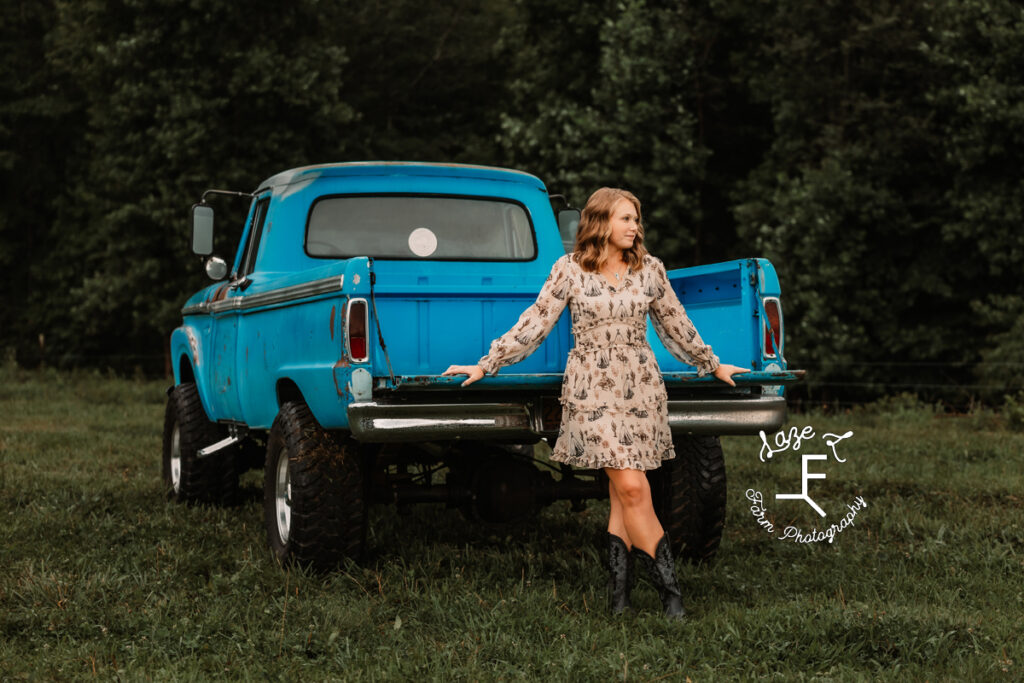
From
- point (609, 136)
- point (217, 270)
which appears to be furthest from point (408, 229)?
point (609, 136)

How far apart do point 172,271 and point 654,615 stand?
21.5 meters

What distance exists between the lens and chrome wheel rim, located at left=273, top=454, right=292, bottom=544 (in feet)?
19.6

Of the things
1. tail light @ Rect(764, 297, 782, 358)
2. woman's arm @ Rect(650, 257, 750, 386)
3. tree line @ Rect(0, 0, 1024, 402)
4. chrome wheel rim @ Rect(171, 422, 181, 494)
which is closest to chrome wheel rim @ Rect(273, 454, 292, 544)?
woman's arm @ Rect(650, 257, 750, 386)

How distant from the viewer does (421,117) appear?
30234 millimetres

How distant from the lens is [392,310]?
5133mm

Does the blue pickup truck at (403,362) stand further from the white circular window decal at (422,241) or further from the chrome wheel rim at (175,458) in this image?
the chrome wheel rim at (175,458)

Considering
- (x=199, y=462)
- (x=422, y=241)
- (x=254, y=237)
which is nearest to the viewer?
(x=422, y=241)

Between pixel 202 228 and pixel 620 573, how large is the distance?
12.3ft

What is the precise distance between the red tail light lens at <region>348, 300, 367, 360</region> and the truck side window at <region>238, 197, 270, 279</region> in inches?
89.4

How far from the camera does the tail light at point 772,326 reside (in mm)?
5543

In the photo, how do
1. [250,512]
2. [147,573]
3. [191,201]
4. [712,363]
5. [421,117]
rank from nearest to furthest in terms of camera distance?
[712,363], [147,573], [250,512], [191,201], [421,117]

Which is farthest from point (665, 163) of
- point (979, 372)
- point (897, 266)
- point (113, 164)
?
point (113, 164)

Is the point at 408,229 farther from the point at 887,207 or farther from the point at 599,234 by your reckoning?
the point at 887,207

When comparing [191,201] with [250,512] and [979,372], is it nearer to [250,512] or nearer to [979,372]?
[979,372]
